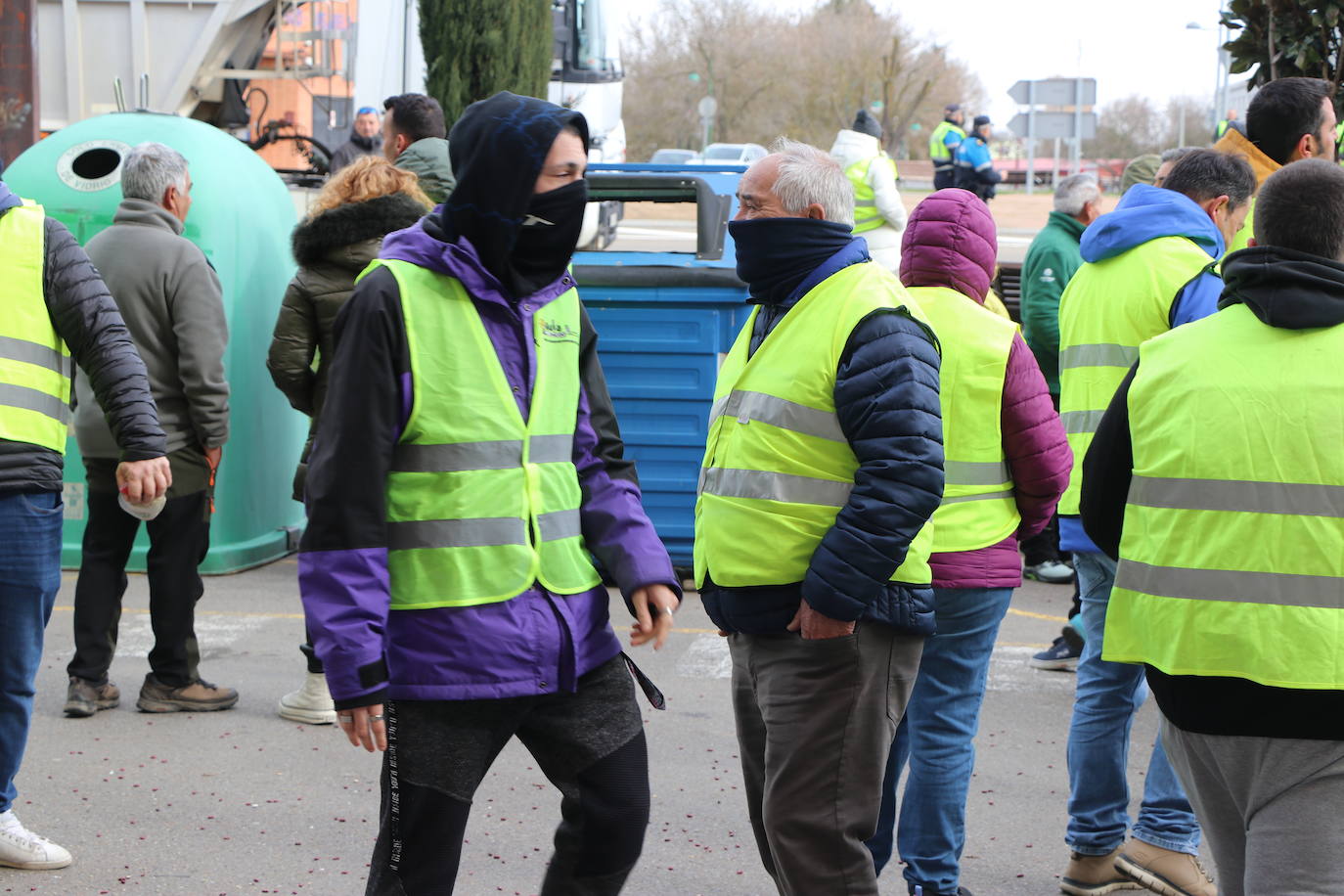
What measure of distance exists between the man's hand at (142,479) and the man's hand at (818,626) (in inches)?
69.7

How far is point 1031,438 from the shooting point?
3674 millimetres

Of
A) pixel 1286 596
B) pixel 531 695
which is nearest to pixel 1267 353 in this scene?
pixel 1286 596

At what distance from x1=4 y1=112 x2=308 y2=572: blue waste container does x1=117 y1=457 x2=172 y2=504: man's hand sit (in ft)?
11.7

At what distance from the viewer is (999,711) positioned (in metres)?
5.63

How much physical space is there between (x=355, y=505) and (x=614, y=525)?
0.55 meters

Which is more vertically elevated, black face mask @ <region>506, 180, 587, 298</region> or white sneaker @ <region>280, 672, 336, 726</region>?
black face mask @ <region>506, 180, 587, 298</region>

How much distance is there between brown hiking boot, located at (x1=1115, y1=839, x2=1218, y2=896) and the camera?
391 cm

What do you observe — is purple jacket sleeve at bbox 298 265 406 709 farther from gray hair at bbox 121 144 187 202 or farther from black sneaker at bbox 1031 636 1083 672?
black sneaker at bbox 1031 636 1083 672

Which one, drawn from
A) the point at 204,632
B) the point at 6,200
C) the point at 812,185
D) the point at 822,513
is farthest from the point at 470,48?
the point at 822,513

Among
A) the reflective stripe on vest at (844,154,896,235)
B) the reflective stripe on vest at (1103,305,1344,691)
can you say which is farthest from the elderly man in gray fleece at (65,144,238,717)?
the reflective stripe on vest at (844,154,896,235)

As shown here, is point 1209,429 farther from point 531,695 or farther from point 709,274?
point 709,274

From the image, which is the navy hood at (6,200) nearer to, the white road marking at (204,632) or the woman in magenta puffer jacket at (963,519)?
the woman in magenta puffer jacket at (963,519)

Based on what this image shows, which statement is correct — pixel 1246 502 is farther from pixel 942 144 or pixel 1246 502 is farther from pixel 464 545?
pixel 942 144

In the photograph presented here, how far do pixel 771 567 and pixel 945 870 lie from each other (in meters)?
1.15
